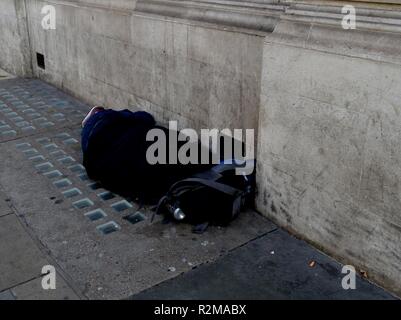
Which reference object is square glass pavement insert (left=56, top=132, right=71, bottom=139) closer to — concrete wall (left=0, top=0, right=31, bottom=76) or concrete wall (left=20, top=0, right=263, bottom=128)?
concrete wall (left=20, top=0, right=263, bottom=128)

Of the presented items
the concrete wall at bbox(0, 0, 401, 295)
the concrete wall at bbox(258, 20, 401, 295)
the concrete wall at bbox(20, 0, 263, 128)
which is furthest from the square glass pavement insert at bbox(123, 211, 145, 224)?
the concrete wall at bbox(20, 0, 263, 128)

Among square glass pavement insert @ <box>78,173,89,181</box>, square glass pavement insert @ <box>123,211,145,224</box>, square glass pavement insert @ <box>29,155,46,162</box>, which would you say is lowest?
square glass pavement insert @ <box>123,211,145,224</box>

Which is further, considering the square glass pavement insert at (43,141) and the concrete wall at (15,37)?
the concrete wall at (15,37)

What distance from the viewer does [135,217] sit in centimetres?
455

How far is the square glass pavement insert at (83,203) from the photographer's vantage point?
4757 mm

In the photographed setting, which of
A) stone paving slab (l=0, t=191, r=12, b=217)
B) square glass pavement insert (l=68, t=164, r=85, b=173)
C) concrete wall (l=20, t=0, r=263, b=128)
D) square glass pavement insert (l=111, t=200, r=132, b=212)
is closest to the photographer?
stone paving slab (l=0, t=191, r=12, b=217)

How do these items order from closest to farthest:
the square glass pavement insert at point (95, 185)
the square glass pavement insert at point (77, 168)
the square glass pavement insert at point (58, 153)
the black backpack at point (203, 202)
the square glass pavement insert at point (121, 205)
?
the black backpack at point (203, 202)
the square glass pavement insert at point (121, 205)
the square glass pavement insert at point (95, 185)
the square glass pavement insert at point (77, 168)
the square glass pavement insert at point (58, 153)

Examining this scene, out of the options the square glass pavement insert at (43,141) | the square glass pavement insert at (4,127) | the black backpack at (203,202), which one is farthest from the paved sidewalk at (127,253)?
the square glass pavement insert at (4,127)

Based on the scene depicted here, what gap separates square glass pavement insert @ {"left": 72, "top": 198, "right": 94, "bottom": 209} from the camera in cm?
476

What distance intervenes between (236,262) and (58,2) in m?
6.01

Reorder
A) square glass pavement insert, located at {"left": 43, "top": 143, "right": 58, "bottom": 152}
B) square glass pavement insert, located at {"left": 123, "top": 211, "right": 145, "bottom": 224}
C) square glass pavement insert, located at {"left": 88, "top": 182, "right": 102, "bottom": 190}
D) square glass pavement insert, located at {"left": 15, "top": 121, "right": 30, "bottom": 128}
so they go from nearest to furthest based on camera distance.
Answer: square glass pavement insert, located at {"left": 123, "top": 211, "right": 145, "bottom": 224}
square glass pavement insert, located at {"left": 88, "top": 182, "right": 102, "bottom": 190}
square glass pavement insert, located at {"left": 43, "top": 143, "right": 58, "bottom": 152}
square glass pavement insert, located at {"left": 15, "top": 121, "right": 30, "bottom": 128}

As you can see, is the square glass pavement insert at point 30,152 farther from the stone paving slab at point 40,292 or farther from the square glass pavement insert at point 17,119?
the stone paving slab at point 40,292

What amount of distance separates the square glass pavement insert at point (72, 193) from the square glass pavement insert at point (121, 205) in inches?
18.6

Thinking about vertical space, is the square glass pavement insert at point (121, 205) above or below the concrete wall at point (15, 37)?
below
